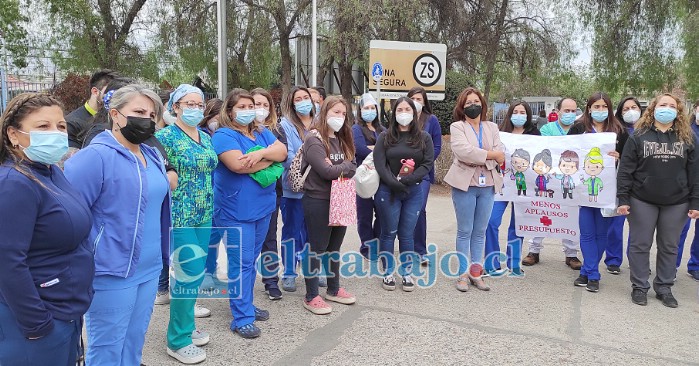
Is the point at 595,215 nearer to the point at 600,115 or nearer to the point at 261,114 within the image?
the point at 600,115

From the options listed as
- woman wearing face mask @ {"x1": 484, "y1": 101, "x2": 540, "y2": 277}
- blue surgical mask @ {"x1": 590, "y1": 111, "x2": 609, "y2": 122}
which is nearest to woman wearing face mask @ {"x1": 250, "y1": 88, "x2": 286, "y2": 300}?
woman wearing face mask @ {"x1": 484, "y1": 101, "x2": 540, "y2": 277}

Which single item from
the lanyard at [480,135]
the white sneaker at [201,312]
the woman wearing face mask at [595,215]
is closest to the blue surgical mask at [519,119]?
the woman wearing face mask at [595,215]

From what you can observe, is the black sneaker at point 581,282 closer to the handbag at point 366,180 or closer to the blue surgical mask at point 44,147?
the handbag at point 366,180

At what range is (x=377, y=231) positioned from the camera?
20.4 ft

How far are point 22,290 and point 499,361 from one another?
3.02 m

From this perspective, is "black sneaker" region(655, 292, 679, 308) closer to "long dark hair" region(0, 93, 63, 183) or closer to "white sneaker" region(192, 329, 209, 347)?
"white sneaker" region(192, 329, 209, 347)

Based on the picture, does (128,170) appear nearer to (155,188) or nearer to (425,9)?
(155,188)

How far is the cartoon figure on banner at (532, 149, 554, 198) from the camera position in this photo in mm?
5805

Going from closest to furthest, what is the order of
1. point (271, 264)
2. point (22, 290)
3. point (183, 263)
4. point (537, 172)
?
point (22, 290), point (183, 263), point (271, 264), point (537, 172)

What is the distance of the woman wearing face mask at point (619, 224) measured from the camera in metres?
5.74

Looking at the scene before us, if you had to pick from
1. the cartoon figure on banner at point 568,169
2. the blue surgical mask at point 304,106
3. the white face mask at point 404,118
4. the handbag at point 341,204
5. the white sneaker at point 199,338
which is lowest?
the white sneaker at point 199,338

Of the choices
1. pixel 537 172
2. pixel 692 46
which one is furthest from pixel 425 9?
pixel 537 172

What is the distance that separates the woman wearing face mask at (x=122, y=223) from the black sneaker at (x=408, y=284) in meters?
2.94

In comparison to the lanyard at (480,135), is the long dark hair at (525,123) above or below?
above
